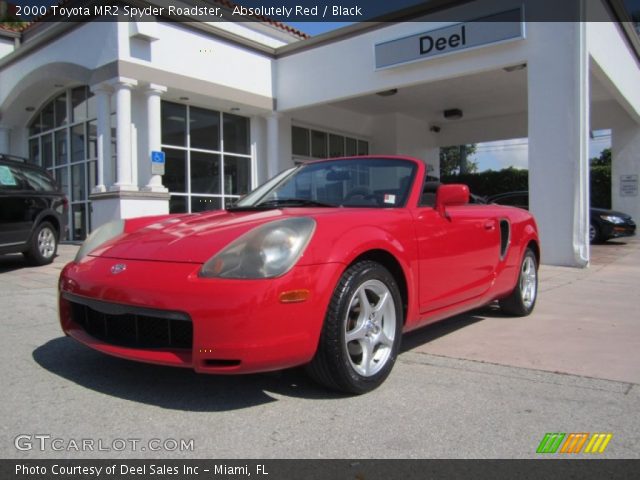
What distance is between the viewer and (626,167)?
Result: 56.0 feet

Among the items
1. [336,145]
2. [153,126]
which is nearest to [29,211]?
[153,126]

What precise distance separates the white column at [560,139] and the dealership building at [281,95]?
2 cm

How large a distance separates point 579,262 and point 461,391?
7468 millimetres

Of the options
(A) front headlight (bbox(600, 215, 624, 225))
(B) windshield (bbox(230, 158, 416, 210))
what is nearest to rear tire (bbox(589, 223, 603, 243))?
(A) front headlight (bbox(600, 215, 624, 225))

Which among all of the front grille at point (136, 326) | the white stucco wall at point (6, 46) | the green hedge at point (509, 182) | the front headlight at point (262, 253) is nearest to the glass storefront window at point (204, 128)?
the white stucco wall at point (6, 46)

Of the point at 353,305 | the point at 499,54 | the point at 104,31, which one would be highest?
the point at 104,31

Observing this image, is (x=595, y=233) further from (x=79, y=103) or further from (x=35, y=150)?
(x=35, y=150)

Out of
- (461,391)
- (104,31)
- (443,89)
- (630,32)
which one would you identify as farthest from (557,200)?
(104,31)

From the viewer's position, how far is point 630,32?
13.6 meters

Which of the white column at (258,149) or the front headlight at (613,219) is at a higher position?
the white column at (258,149)

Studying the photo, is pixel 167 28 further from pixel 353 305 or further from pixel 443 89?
pixel 353 305

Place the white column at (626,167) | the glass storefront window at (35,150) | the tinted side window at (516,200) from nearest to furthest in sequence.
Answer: the tinted side window at (516,200)
the glass storefront window at (35,150)
the white column at (626,167)

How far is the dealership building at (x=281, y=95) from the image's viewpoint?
9836 millimetres

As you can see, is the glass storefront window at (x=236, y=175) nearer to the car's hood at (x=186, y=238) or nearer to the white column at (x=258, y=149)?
the white column at (x=258, y=149)
